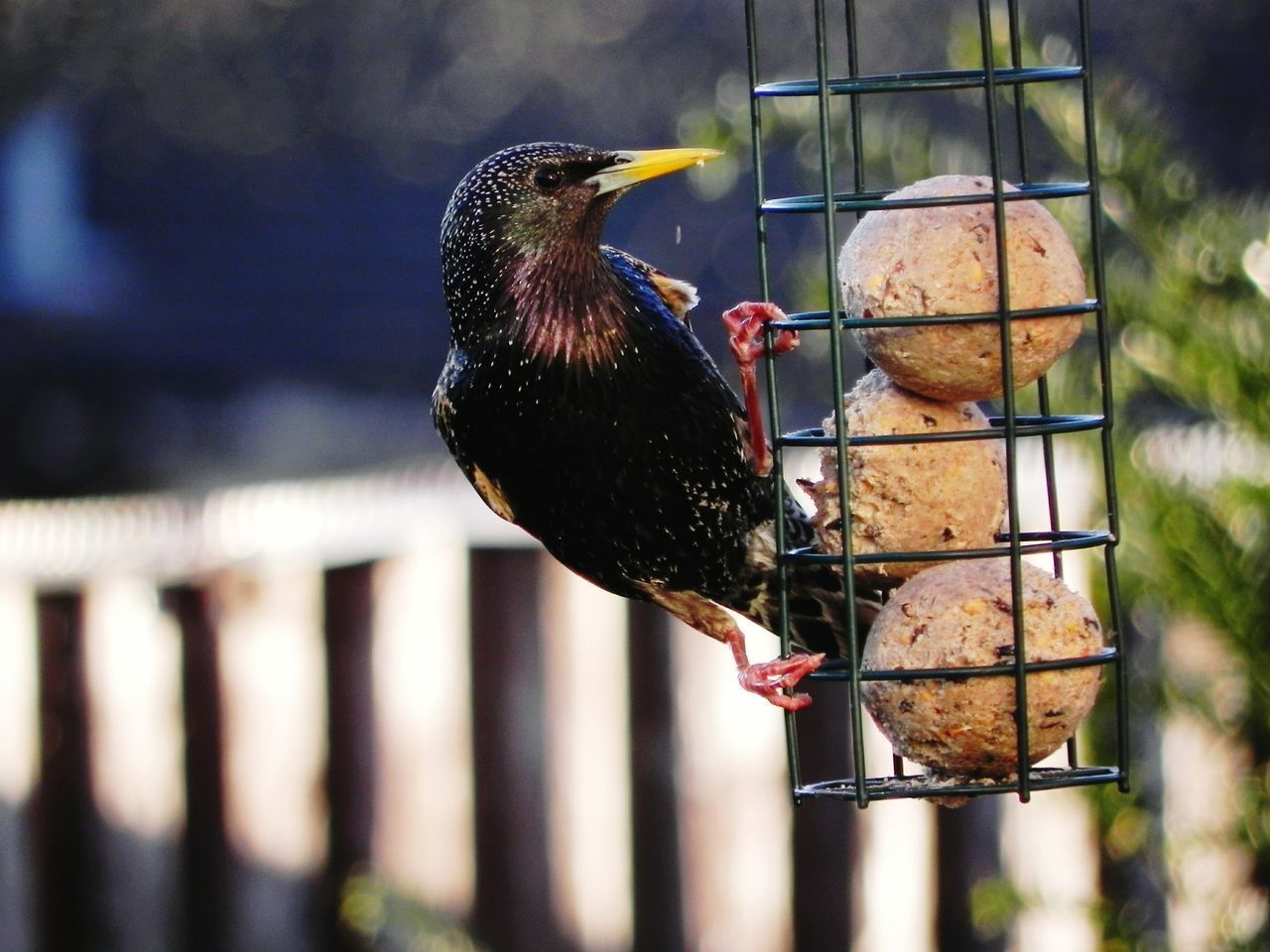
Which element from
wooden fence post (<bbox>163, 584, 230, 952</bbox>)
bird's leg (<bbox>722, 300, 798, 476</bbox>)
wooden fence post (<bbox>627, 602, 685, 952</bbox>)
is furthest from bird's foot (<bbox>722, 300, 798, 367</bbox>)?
wooden fence post (<bbox>163, 584, 230, 952</bbox>)

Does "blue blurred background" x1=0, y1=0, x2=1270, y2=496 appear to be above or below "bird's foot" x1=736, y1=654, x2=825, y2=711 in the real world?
above

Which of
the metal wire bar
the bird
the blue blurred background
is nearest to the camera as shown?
the metal wire bar

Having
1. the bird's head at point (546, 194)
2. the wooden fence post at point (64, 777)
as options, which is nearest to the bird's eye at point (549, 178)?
the bird's head at point (546, 194)

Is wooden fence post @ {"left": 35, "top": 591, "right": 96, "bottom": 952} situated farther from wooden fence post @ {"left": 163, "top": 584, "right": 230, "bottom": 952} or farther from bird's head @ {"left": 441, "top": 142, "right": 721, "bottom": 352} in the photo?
bird's head @ {"left": 441, "top": 142, "right": 721, "bottom": 352}

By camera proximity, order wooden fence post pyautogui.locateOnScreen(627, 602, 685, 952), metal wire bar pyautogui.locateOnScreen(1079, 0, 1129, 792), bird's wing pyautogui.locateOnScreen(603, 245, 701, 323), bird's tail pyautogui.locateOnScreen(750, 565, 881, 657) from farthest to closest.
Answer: wooden fence post pyautogui.locateOnScreen(627, 602, 685, 952)
bird's wing pyautogui.locateOnScreen(603, 245, 701, 323)
bird's tail pyautogui.locateOnScreen(750, 565, 881, 657)
metal wire bar pyautogui.locateOnScreen(1079, 0, 1129, 792)

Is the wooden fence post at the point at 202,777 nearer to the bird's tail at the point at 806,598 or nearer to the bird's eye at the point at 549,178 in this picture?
the bird's tail at the point at 806,598

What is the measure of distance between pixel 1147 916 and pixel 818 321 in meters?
2.38

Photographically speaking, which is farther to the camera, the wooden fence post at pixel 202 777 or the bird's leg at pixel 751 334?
A: the wooden fence post at pixel 202 777

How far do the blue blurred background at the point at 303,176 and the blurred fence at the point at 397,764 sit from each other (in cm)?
84

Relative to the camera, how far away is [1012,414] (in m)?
2.39

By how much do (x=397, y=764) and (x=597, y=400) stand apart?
1.95 meters

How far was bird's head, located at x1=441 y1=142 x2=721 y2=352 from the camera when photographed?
284cm

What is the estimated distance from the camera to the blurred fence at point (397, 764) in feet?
14.5

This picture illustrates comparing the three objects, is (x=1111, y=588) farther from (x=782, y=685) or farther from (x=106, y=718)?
(x=106, y=718)
